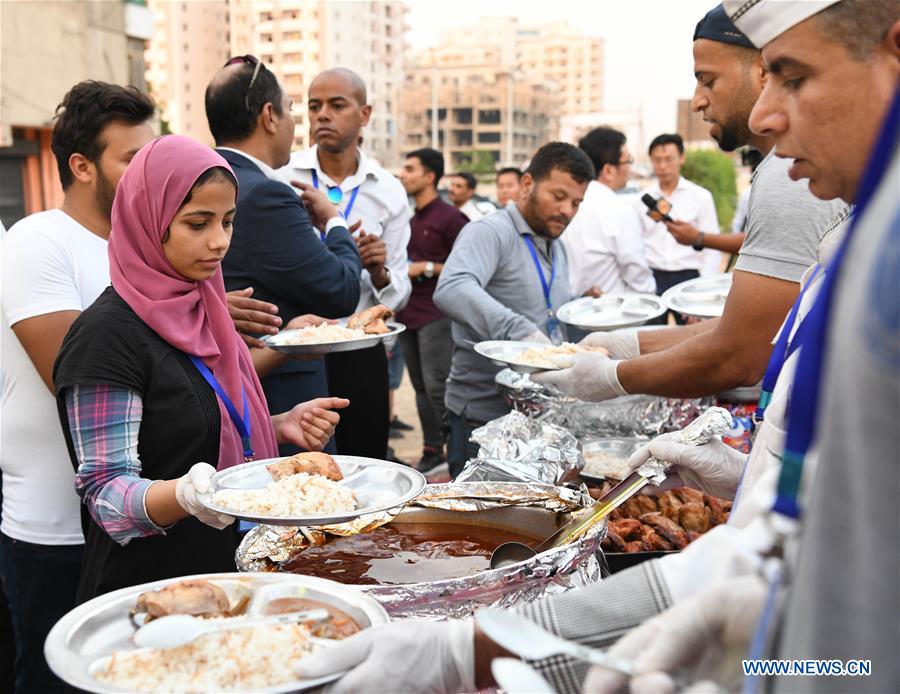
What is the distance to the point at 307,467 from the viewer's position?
1566mm

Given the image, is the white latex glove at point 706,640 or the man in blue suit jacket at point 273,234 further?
the man in blue suit jacket at point 273,234

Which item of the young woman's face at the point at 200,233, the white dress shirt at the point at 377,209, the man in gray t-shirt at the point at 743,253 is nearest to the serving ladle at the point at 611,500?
the man in gray t-shirt at the point at 743,253

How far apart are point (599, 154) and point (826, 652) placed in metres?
5.67

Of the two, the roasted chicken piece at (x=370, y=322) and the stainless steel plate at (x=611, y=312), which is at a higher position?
the roasted chicken piece at (x=370, y=322)

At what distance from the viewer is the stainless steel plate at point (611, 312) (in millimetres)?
3514

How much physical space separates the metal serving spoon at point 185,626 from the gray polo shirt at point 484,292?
228 cm

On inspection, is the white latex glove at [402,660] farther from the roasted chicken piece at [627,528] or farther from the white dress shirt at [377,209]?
the white dress shirt at [377,209]

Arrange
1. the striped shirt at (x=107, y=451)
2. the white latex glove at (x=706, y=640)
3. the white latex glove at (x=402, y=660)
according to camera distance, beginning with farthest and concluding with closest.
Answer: the striped shirt at (x=107, y=451)
the white latex glove at (x=402, y=660)
the white latex glove at (x=706, y=640)

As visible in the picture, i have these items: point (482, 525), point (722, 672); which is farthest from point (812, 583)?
point (482, 525)

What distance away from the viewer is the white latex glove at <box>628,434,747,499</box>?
5.54 ft

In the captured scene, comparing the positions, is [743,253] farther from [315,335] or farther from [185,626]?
[185,626]

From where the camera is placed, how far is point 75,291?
80.1 inches

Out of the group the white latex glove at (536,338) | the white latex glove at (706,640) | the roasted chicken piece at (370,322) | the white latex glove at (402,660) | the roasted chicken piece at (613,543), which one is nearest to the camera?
the white latex glove at (706,640)

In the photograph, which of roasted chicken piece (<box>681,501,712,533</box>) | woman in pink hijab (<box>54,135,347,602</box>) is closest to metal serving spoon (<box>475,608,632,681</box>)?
woman in pink hijab (<box>54,135,347,602</box>)
